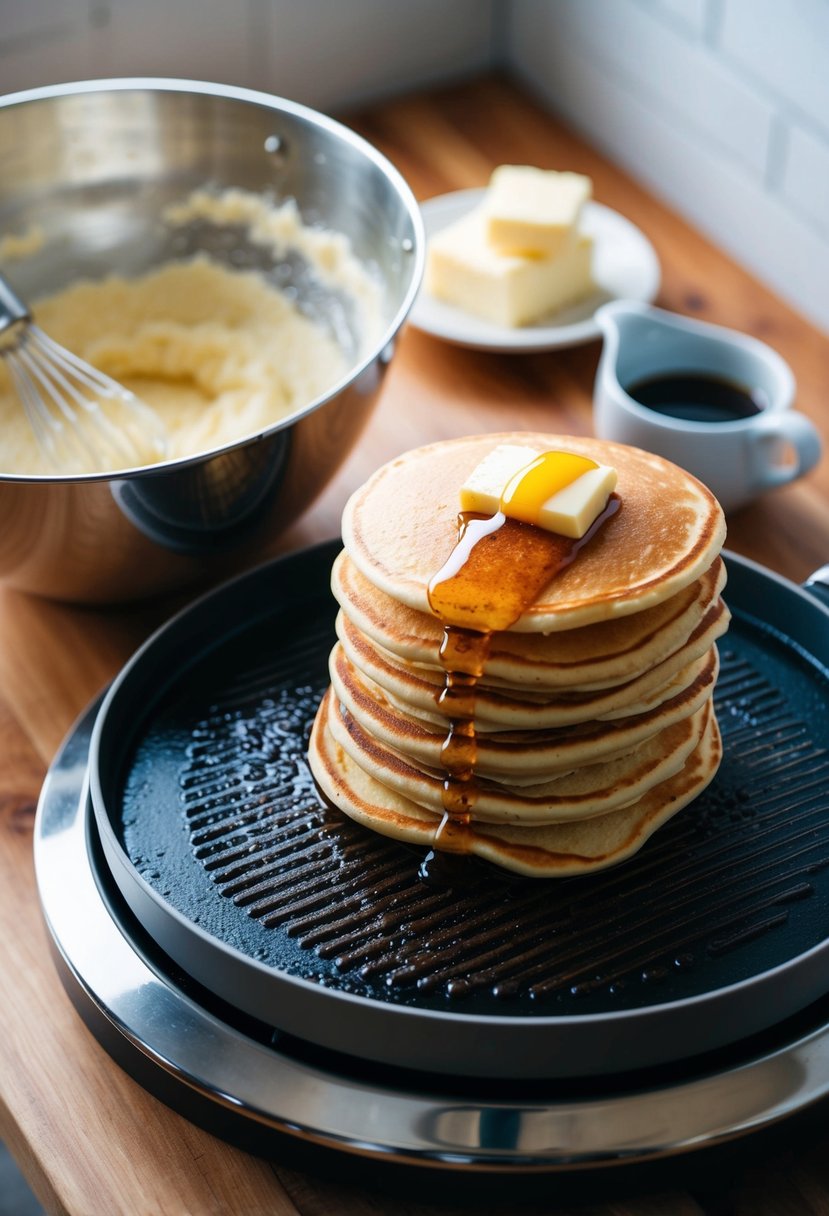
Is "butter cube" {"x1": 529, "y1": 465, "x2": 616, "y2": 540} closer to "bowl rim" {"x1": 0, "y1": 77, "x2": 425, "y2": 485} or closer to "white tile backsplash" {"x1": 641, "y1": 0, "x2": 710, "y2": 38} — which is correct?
"bowl rim" {"x1": 0, "y1": 77, "x2": 425, "y2": 485}

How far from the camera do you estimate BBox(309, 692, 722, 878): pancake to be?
883 millimetres

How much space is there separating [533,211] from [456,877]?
32.9 inches

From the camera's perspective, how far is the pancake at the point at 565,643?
31.9 inches

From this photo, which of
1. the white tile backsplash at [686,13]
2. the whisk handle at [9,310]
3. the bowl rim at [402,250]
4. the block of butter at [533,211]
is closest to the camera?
the bowl rim at [402,250]

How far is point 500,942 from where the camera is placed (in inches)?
33.9

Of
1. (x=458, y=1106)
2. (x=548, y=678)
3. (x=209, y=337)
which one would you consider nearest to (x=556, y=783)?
(x=548, y=678)

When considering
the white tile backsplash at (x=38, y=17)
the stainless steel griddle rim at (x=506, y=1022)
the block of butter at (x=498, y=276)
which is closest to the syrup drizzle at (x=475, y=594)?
the stainless steel griddle rim at (x=506, y=1022)

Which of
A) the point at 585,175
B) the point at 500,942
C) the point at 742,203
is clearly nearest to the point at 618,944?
the point at 500,942

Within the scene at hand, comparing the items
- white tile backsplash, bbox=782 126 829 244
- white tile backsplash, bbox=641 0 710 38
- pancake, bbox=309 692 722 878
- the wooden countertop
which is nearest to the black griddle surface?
pancake, bbox=309 692 722 878

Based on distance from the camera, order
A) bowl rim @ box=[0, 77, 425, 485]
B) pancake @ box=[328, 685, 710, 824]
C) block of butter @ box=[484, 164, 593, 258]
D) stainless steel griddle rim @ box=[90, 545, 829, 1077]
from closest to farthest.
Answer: stainless steel griddle rim @ box=[90, 545, 829, 1077] < pancake @ box=[328, 685, 710, 824] < bowl rim @ box=[0, 77, 425, 485] < block of butter @ box=[484, 164, 593, 258]

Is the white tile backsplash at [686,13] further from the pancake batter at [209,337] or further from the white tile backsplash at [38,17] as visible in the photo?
the white tile backsplash at [38,17]

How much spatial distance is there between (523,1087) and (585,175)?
1.32 meters

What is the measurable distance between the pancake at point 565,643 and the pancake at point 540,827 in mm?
119

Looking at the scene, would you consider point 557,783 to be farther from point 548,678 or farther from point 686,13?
point 686,13
